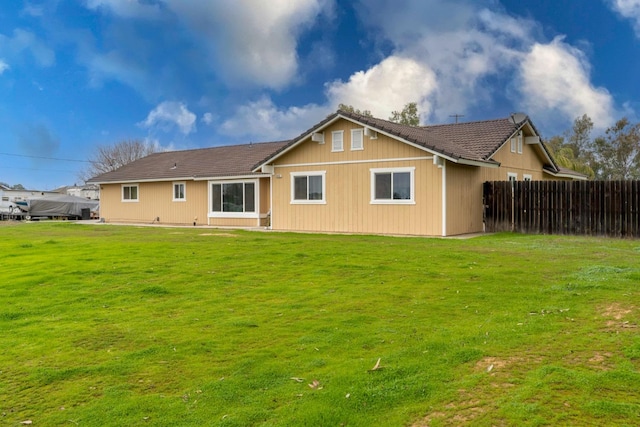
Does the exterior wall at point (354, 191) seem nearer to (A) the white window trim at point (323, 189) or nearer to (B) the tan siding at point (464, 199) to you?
(A) the white window trim at point (323, 189)

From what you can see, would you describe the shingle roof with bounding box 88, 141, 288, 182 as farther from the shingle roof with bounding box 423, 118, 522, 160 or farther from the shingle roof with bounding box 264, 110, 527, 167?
the shingle roof with bounding box 423, 118, 522, 160

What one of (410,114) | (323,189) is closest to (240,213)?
(323,189)

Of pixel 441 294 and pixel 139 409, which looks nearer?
pixel 139 409

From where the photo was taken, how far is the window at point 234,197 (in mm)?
23773

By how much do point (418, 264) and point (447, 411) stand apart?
6.36 metres

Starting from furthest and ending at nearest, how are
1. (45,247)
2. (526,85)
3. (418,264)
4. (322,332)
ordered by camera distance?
(526,85)
(45,247)
(418,264)
(322,332)

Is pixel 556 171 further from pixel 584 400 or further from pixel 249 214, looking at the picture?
pixel 584 400

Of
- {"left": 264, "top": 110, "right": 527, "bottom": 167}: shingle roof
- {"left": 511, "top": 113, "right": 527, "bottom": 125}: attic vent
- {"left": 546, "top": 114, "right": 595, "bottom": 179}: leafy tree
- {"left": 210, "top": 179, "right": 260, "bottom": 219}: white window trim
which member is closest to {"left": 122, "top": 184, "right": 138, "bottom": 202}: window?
{"left": 210, "top": 179, "right": 260, "bottom": 219}: white window trim

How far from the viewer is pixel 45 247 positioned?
44.1ft

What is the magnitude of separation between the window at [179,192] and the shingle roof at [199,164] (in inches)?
22.9

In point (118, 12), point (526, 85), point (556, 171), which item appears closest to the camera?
point (118, 12)

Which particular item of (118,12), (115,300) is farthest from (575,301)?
(118,12)

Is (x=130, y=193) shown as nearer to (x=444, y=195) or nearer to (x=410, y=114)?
(x=444, y=195)

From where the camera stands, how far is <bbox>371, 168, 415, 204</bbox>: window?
17.2 metres
